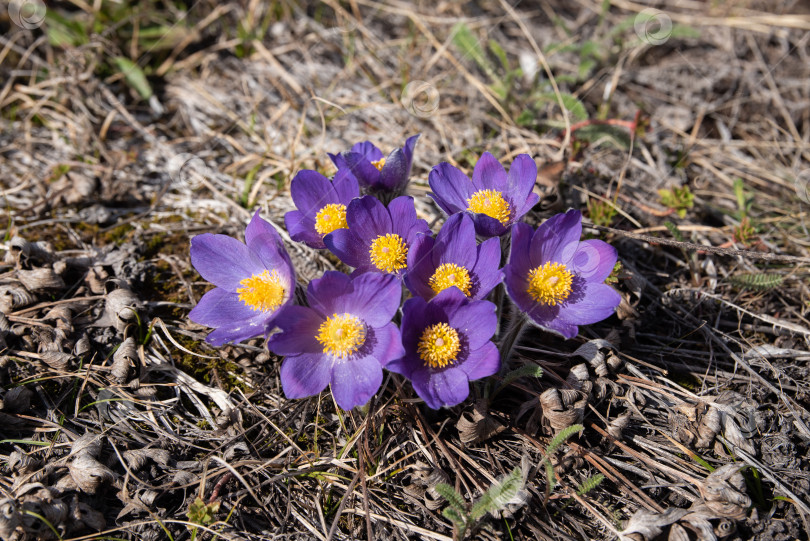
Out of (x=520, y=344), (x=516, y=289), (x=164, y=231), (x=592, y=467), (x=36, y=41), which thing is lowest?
(x=592, y=467)

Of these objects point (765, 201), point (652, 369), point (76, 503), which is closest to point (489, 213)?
point (652, 369)

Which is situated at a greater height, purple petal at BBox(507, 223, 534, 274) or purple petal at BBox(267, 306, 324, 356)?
purple petal at BBox(507, 223, 534, 274)

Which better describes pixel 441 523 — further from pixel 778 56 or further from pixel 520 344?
pixel 778 56

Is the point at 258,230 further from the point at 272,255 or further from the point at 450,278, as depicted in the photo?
the point at 450,278

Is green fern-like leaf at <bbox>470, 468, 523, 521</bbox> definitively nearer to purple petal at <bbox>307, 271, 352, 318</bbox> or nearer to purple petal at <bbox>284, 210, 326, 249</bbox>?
→ purple petal at <bbox>307, 271, 352, 318</bbox>

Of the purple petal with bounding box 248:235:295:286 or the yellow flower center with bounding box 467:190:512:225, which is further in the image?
the yellow flower center with bounding box 467:190:512:225

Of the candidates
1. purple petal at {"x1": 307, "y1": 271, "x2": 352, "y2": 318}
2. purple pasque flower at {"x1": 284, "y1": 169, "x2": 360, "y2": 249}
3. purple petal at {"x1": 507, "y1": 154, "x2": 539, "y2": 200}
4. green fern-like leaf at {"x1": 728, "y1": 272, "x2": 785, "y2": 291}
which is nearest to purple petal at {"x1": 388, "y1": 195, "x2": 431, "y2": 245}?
purple pasque flower at {"x1": 284, "y1": 169, "x2": 360, "y2": 249}
